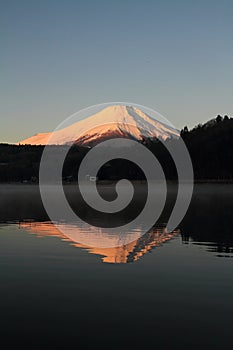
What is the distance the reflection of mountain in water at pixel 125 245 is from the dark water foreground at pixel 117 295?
123 mm

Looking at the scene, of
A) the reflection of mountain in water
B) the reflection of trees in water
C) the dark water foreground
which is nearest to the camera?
the dark water foreground

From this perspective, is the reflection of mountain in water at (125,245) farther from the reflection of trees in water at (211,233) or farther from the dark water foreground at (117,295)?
the reflection of trees in water at (211,233)

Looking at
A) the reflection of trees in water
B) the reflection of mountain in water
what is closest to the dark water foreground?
the reflection of mountain in water

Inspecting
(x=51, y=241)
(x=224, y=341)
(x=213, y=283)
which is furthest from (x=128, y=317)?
(x=51, y=241)

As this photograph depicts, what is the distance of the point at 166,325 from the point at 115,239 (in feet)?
70.0

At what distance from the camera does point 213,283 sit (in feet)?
66.0

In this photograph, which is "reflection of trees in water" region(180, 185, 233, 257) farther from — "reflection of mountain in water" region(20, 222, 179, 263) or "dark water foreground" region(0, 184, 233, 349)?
"reflection of mountain in water" region(20, 222, 179, 263)

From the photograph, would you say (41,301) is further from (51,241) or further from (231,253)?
(51,241)

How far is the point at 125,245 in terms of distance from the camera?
Answer: 3259cm

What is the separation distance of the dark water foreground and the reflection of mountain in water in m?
0.12

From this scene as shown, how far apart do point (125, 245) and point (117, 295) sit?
47.7 ft

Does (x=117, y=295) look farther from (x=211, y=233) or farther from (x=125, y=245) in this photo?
(x=211, y=233)

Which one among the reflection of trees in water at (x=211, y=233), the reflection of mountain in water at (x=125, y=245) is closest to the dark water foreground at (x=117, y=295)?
the reflection of mountain in water at (x=125, y=245)

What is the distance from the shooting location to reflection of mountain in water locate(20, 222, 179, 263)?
27341 mm
